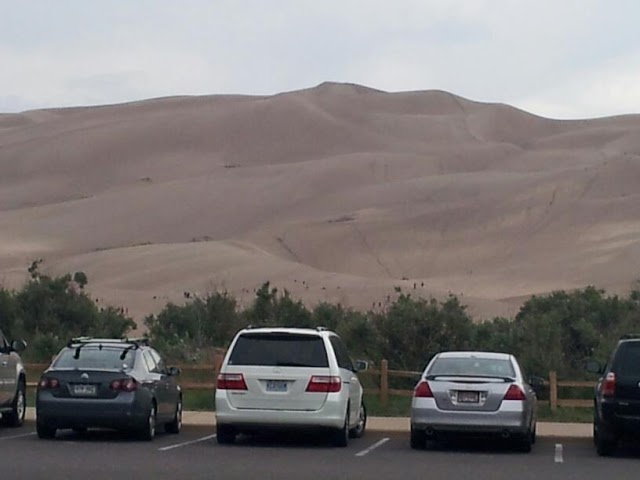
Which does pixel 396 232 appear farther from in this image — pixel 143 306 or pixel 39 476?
pixel 39 476

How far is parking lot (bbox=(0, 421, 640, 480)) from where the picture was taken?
53.8 feet

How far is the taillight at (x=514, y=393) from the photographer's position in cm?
1914

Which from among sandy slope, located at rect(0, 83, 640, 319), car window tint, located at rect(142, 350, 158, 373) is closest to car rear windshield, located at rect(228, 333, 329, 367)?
car window tint, located at rect(142, 350, 158, 373)

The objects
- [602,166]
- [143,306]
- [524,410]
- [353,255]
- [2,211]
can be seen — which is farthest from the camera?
[2,211]

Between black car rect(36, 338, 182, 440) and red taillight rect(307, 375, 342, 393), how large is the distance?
251 cm

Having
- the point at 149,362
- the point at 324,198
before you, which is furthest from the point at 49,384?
the point at 324,198

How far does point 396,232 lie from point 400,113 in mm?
65781

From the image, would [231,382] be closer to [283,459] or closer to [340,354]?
[283,459]

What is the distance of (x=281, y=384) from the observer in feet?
63.1

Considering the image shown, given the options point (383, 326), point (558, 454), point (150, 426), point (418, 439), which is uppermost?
point (383, 326)

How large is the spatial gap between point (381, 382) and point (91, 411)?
8254 millimetres

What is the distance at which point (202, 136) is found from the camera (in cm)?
13350

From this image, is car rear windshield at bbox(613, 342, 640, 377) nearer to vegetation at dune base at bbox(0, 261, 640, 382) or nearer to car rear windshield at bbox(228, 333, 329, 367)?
car rear windshield at bbox(228, 333, 329, 367)

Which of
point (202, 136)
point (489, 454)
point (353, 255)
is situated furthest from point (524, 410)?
point (202, 136)
